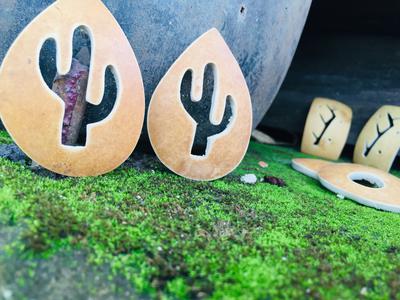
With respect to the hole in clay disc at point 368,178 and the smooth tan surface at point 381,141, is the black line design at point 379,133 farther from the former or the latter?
the hole in clay disc at point 368,178

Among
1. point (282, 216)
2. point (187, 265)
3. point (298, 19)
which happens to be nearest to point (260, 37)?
point (298, 19)

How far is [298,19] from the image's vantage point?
2195 mm

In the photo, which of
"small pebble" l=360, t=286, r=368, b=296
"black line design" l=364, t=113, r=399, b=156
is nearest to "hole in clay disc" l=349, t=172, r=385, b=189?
"black line design" l=364, t=113, r=399, b=156

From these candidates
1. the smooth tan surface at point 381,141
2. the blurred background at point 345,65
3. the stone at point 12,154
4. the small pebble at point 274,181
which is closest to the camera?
the stone at point 12,154

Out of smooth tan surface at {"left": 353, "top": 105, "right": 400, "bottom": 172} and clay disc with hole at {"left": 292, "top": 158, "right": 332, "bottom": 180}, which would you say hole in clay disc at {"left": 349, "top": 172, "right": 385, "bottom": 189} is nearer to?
clay disc with hole at {"left": 292, "top": 158, "right": 332, "bottom": 180}

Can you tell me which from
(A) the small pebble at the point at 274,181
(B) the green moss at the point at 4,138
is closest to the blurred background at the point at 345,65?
(A) the small pebble at the point at 274,181

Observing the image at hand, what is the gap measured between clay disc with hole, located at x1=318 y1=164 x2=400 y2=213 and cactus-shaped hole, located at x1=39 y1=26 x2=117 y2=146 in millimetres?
1195

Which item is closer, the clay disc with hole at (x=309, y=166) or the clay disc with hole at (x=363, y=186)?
the clay disc with hole at (x=363, y=186)

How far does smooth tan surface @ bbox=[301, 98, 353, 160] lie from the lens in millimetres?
2711

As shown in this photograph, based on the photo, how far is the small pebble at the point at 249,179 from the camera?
1.82 meters

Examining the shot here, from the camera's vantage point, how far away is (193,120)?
5.30ft

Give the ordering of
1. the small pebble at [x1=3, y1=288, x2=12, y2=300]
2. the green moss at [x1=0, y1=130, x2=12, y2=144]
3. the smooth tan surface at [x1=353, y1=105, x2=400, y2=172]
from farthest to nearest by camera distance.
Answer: the smooth tan surface at [x1=353, y1=105, x2=400, y2=172] < the green moss at [x1=0, y1=130, x2=12, y2=144] < the small pebble at [x1=3, y1=288, x2=12, y2=300]

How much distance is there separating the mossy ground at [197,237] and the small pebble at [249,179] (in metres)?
0.18

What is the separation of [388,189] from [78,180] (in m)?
1.51
